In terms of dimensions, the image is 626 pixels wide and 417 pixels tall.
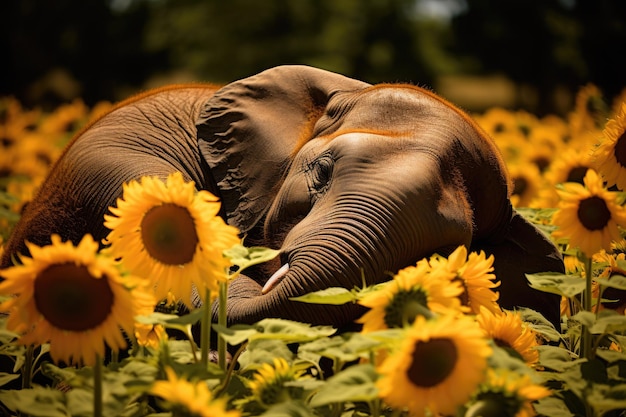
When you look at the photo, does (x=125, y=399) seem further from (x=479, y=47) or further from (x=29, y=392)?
(x=479, y=47)

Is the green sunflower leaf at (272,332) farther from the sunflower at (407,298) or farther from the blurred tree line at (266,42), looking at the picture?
the blurred tree line at (266,42)

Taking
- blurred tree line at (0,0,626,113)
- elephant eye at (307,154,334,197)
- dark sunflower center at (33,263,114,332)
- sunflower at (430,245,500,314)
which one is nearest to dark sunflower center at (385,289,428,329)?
sunflower at (430,245,500,314)

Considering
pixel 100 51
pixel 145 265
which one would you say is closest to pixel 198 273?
pixel 145 265

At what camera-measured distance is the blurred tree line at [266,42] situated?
24734 mm

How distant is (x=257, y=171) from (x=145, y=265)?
2290mm

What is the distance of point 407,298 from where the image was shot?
2.90 metres

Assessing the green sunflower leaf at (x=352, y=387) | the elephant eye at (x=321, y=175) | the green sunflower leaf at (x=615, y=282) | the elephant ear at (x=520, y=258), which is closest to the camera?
the green sunflower leaf at (x=352, y=387)

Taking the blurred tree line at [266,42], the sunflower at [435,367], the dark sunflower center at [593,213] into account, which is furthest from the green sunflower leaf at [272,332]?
the blurred tree line at [266,42]

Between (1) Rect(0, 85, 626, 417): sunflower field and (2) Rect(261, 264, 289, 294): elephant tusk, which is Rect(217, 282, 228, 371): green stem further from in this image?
(2) Rect(261, 264, 289, 294): elephant tusk

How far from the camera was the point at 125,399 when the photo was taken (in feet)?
9.44

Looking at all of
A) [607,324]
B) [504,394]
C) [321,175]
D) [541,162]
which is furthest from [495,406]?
[541,162]

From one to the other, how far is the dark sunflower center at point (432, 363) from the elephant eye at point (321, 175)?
208cm

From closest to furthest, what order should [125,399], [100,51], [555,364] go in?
[125,399], [555,364], [100,51]

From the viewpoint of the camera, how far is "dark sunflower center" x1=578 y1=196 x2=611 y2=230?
353cm
